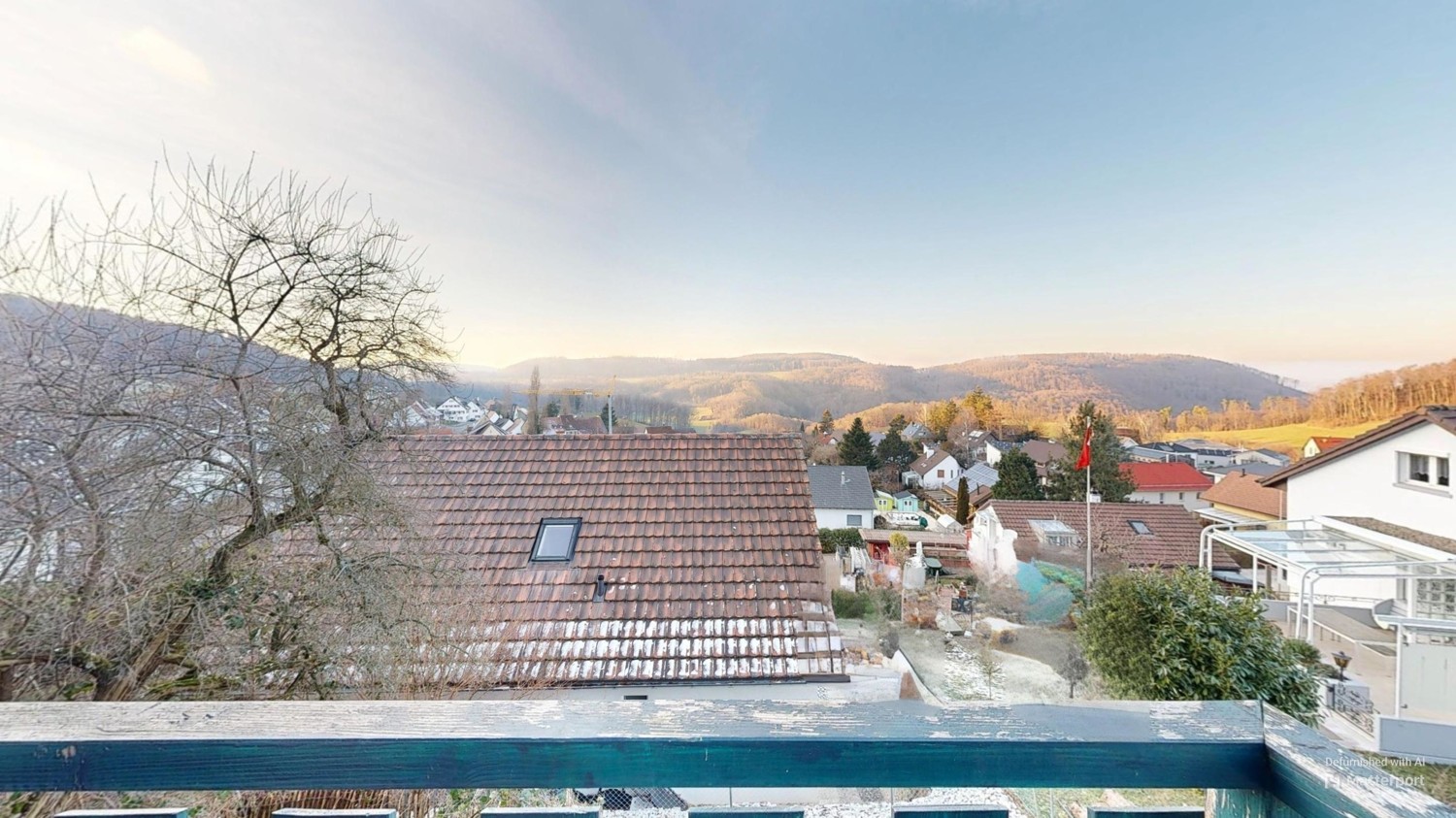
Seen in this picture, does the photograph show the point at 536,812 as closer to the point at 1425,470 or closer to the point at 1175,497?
the point at 1425,470

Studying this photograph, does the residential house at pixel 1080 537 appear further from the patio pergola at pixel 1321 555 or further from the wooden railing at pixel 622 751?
the wooden railing at pixel 622 751

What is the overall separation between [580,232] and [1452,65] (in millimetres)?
15951

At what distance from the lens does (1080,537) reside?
11.1m

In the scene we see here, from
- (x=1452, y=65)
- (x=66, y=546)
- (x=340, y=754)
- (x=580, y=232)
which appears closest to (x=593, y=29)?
(x=580, y=232)

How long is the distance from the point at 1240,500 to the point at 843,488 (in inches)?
410

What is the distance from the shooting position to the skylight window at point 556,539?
13.9 feet

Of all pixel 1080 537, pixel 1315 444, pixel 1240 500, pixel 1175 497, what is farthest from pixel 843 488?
pixel 1175 497

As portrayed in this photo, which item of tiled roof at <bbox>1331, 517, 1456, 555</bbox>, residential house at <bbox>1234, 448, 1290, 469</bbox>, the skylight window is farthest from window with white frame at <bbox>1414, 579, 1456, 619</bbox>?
residential house at <bbox>1234, 448, 1290, 469</bbox>

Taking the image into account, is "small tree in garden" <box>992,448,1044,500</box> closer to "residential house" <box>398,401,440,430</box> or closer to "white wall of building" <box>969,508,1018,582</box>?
"white wall of building" <box>969,508,1018,582</box>

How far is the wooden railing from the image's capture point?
0.49 meters

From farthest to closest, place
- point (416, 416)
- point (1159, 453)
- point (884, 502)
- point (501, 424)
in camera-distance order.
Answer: point (1159, 453) < point (884, 502) < point (501, 424) < point (416, 416)

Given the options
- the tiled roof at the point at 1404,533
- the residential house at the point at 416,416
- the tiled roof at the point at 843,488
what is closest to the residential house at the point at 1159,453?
the tiled roof at the point at 843,488

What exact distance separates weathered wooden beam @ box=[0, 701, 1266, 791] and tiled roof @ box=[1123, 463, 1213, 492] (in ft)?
66.8

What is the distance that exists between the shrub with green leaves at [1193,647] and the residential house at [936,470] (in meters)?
14.9
